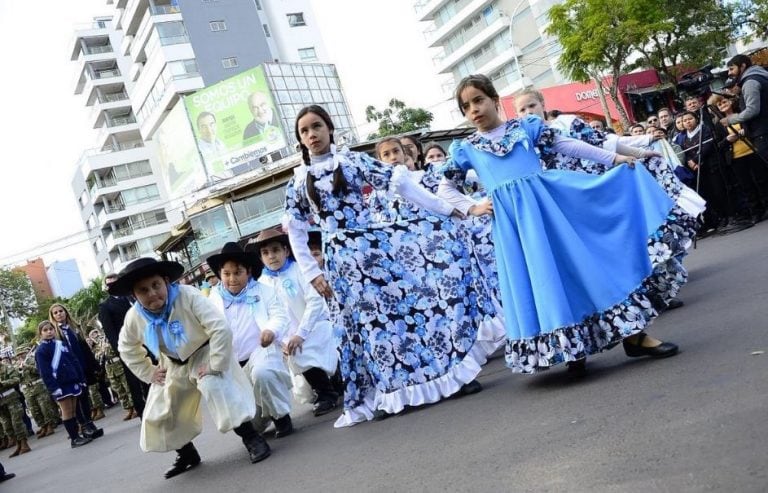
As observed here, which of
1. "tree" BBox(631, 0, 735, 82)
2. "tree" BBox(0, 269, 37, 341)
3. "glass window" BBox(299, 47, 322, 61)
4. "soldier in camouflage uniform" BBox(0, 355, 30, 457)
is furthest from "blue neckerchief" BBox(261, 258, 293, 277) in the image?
"tree" BBox(0, 269, 37, 341)

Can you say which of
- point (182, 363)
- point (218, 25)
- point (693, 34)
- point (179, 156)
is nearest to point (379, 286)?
point (182, 363)

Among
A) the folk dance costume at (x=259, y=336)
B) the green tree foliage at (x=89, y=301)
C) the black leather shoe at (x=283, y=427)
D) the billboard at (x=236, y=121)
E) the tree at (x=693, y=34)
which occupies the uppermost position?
the billboard at (x=236, y=121)

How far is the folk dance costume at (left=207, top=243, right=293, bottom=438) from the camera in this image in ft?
20.3

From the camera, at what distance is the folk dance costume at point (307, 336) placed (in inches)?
280

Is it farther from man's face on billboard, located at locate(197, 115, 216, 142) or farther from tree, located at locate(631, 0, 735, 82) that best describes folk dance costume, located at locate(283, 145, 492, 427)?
man's face on billboard, located at locate(197, 115, 216, 142)

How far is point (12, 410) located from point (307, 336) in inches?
327

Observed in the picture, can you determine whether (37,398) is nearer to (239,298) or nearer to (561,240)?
(239,298)

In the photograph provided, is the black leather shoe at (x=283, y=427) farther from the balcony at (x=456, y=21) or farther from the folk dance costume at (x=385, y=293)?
the balcony at (x=456, y=21)

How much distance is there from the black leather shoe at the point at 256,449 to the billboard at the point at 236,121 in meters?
35.8

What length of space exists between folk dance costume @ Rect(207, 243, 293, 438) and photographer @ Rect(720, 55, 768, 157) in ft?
22.1

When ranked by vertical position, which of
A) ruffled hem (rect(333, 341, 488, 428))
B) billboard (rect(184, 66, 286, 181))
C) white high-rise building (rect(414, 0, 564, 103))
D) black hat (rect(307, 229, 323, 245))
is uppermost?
white high-rise building (rect(414, 0, 564, 103))

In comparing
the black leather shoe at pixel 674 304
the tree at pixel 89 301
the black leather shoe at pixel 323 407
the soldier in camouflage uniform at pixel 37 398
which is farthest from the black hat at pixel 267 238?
the tree at pixel 89 301

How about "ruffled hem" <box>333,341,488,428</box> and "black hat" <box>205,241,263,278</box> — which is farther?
"black hat" <box>205,241,263,278</box>

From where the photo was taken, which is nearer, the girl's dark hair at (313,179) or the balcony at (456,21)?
the girl's dark hair at (313,179)
